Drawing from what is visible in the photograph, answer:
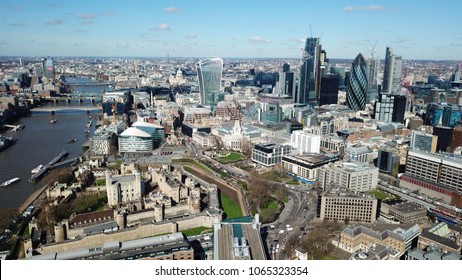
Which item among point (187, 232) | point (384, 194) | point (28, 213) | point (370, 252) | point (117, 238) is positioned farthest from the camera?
point (384, 194)

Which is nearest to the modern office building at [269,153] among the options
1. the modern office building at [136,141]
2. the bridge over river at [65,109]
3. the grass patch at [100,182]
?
the modern office building at [136,141]

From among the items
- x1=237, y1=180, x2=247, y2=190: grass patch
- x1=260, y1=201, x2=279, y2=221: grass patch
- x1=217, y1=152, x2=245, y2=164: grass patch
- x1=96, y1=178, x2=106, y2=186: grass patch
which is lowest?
x1=260, y1=201, x2=279, y2=221: grass patch

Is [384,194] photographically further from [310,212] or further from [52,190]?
[52,190]

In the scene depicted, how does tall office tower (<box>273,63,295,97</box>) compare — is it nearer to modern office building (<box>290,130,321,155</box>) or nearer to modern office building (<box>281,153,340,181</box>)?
modern office building (<box>290,130,321,155</box>)

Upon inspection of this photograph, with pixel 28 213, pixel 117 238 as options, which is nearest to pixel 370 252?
pixel 117 238

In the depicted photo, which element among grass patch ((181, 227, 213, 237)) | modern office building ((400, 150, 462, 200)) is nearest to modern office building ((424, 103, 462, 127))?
modern office building ((400, 150, 462, 200))

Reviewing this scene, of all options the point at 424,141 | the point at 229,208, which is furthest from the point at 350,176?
the point at 424,141
